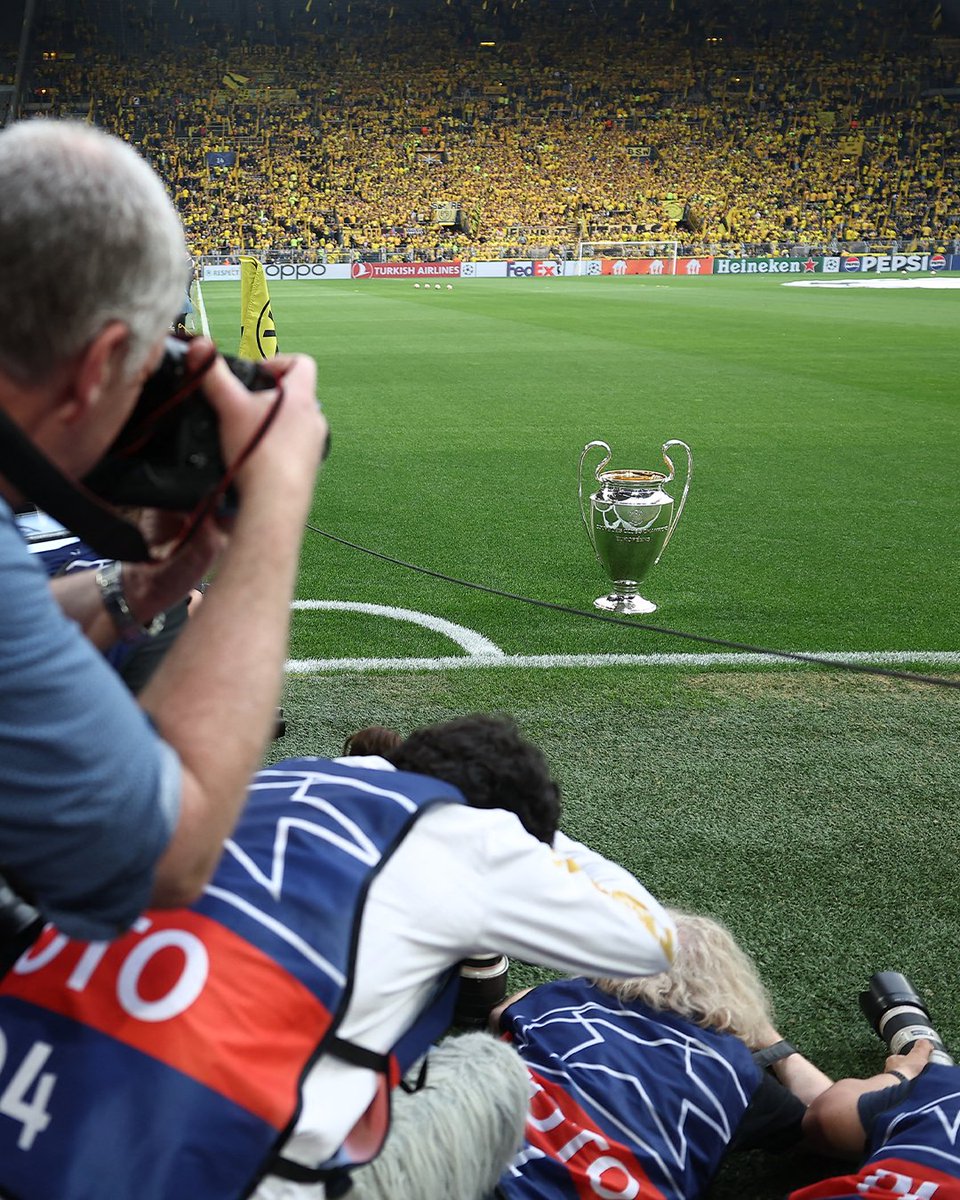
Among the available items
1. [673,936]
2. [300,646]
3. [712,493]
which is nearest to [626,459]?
[712,493]

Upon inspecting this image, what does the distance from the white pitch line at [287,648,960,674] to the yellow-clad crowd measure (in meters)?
38.5

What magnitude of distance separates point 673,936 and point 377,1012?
1.73 feet

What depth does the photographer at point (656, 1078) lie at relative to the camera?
1.97 meters

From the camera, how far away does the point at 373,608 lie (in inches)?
223

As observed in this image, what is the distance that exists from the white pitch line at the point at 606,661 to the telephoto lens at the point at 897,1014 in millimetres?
2370

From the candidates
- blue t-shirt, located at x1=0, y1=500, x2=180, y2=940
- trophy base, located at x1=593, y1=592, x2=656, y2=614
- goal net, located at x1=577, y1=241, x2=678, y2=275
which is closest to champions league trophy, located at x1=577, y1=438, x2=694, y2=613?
trophy base, located at x1=593, y1=592, x2=656, y2=614

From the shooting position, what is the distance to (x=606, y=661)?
4945 millimetres

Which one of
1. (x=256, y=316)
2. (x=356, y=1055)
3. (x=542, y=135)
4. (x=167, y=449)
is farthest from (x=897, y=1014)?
(x=542, y=135)

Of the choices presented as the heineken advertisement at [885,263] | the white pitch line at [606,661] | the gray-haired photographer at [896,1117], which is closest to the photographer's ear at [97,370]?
the gray-haired photographer at [896,1117]

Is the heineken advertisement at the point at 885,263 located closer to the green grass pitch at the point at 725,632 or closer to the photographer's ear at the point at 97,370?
the green grass pitch at the point at 725,632

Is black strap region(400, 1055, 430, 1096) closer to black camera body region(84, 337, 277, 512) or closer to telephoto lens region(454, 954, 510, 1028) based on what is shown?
telephoto lens region(454, 954, 510, 1028)

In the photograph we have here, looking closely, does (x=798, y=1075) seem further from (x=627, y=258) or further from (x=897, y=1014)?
(x=627, y=258)

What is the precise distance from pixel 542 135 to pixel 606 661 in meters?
50.0

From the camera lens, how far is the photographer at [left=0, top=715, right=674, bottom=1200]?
1245 mm
